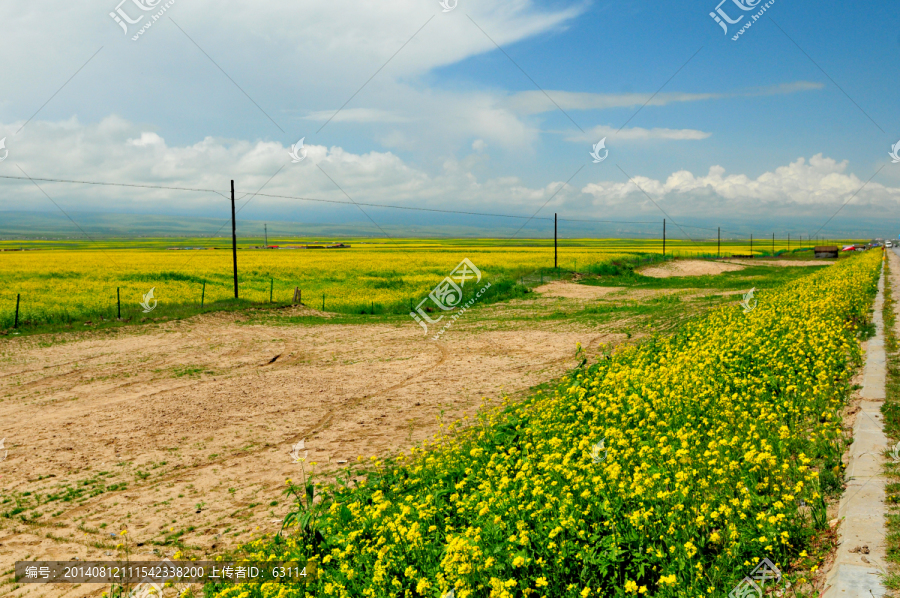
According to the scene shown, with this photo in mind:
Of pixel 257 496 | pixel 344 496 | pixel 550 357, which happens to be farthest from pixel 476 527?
pixel 550 357

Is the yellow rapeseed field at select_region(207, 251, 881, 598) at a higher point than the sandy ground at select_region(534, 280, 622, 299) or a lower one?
lower

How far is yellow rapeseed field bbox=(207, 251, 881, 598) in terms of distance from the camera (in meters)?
4.15

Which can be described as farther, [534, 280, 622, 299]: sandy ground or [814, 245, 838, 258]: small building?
[814, 245, 838, 258]: small building

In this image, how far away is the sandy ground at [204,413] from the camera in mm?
6422

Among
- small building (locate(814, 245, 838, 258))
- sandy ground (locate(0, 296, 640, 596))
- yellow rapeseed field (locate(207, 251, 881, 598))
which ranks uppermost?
small building (locate(814, 245, 838, 258))

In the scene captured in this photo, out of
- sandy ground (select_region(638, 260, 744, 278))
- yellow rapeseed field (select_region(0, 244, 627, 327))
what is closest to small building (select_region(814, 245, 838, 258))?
sandy ground (select_region(638, 260, 744, 278))

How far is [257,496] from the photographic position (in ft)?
23.0

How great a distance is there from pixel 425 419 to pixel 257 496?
360 centimetres

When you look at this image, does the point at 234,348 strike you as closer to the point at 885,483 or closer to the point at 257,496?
the point at 257,496

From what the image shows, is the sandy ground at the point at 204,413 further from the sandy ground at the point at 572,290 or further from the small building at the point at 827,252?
the small building at the point at 827,252

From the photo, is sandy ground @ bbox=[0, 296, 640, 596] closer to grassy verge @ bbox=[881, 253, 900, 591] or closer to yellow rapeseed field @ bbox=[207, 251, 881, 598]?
yellow rapeseed field @ bbox=[207, 251, 881, 598]

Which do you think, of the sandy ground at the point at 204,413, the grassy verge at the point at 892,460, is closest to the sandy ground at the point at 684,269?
the sandy ground at the point at 204,413

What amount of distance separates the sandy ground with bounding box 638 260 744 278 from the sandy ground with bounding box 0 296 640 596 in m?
29.1

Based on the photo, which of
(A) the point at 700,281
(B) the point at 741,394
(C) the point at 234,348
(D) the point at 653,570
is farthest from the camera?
(A) the point at 700,281
